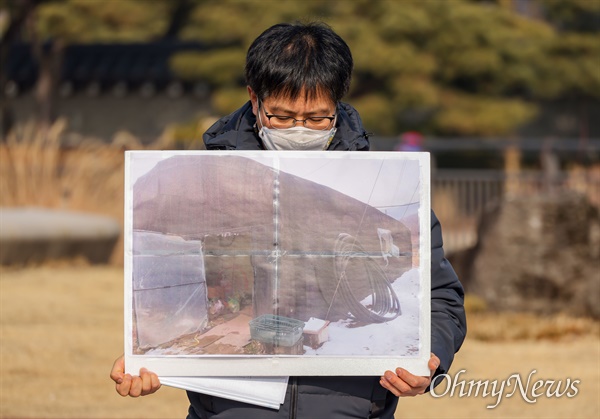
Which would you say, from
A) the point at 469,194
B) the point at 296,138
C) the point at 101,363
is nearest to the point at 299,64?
the point at 296,138

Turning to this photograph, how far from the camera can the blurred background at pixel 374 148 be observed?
22.3ft

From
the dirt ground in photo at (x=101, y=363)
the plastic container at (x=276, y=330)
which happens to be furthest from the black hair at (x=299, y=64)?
the dirt ground in photo at (x=101, y=363)

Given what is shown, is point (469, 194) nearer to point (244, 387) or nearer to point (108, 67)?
point (244, 387)

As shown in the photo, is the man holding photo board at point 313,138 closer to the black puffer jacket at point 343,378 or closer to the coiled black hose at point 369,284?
the black puffer jacket at point 343,378

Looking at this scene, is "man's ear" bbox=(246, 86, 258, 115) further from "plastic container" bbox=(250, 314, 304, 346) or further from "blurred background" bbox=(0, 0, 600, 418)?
"plastic container" bbox=(250, 314, 304, 346)

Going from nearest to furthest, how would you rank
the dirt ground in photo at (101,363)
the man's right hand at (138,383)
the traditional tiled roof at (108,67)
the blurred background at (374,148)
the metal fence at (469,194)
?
the man's right hand at (138,383), the dirt ground in photo at (101,363), the blurred background at (374,148), the metal fence at (469,194), the traditional tiled roof at (108,67)

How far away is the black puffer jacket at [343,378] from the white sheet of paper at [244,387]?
4 cm

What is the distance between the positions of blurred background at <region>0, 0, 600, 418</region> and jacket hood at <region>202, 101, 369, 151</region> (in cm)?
36

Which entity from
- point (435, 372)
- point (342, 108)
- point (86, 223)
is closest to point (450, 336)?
point (435, 372)

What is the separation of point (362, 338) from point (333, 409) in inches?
6.2

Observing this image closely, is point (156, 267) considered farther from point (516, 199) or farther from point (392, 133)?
point (392, 133)

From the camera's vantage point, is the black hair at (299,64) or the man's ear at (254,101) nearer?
the black hair at (299,64)

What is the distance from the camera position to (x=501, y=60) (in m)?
20.9

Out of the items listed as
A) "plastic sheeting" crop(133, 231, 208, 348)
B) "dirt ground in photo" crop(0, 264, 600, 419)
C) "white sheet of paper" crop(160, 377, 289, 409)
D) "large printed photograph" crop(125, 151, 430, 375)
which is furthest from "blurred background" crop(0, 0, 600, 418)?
"white sheet of paper" crop(160, 377, 289, 409)
